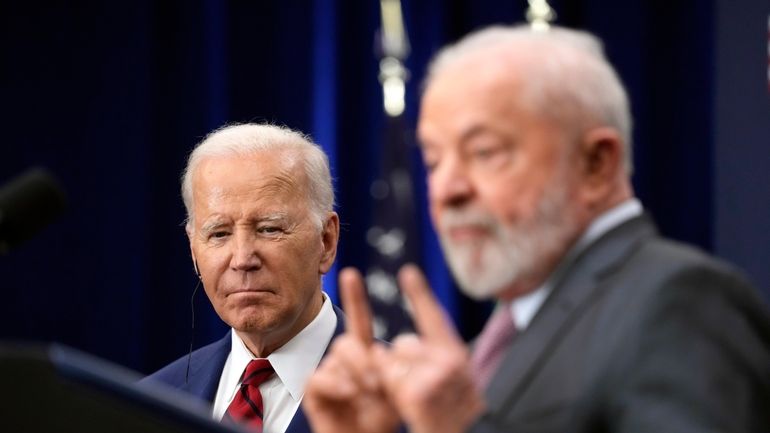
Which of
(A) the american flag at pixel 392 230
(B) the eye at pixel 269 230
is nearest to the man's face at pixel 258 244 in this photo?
(B) the eye at pixel 269 230

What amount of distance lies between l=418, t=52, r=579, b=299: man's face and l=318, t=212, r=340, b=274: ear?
1.29 m

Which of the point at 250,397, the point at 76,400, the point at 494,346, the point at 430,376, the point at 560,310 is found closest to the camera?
the point at 76,400

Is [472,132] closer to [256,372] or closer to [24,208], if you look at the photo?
[24,208]

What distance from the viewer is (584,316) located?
1.46 metres

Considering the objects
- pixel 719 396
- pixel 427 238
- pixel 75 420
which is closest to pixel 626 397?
pixel 719 396

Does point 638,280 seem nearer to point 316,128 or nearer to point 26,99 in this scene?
point 316,128

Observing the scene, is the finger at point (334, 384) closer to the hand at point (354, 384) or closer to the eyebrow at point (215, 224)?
the hand at point (354, 384)

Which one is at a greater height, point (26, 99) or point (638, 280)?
point (26, 99)

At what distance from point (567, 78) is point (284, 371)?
1252 millimetres

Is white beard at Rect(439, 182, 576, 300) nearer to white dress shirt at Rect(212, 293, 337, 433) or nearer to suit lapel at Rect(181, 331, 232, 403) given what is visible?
white dress shirt at Rect(212, 293, 337, 433)

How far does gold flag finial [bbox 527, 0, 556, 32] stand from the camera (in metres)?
3.99

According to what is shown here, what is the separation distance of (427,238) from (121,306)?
97 cm

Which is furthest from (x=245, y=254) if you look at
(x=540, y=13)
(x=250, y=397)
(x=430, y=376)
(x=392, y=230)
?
(x=540, y=13)

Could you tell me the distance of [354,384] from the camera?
5.06ft
